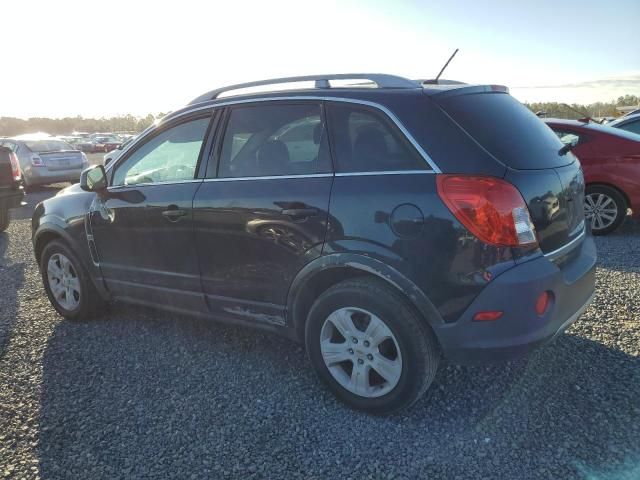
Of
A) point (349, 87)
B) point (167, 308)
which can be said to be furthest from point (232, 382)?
point (349, 87)

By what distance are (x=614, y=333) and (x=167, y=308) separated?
3284 mm

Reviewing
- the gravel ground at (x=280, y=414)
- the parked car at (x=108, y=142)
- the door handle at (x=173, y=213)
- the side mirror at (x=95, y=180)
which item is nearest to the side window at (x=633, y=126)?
the gravel ground at (x=280, y=414)

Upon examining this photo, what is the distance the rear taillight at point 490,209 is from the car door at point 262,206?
0.72 meters

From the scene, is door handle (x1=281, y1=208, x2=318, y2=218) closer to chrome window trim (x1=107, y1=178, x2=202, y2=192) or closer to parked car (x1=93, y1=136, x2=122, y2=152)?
chrome window trim (x1=107, y1=178, x2=202, y2=192)

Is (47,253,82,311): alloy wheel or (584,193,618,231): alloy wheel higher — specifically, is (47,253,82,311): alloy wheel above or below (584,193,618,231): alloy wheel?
above

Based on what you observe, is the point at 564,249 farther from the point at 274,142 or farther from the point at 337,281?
the point at 274,142

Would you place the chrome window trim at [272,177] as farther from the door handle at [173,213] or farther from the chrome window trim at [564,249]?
the chrome window trim at [564,249]

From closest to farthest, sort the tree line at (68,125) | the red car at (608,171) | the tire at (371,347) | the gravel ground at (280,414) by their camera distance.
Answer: the gravel ground at (280,414) < the tire at (371,347) < the red car at (608,171) < the tree line at (68,125)

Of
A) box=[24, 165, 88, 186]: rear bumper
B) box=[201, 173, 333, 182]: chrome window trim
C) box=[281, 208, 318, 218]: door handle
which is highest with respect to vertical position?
box=[201, 173, 333, 182]: chrome window trim

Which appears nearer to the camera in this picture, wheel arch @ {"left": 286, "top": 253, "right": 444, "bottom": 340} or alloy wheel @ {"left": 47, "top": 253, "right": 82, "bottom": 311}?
wheel arch @ {"left": 286, "top": 253, "right": 444, "bottom": 340}

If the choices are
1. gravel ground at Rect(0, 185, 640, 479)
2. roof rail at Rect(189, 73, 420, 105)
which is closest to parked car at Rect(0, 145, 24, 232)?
gravel ground at Rect(0, 185, 640, 479)

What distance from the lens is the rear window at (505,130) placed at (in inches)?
102

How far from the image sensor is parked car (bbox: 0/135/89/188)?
13.3 metres

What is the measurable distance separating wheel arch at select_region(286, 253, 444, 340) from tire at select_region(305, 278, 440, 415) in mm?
69
